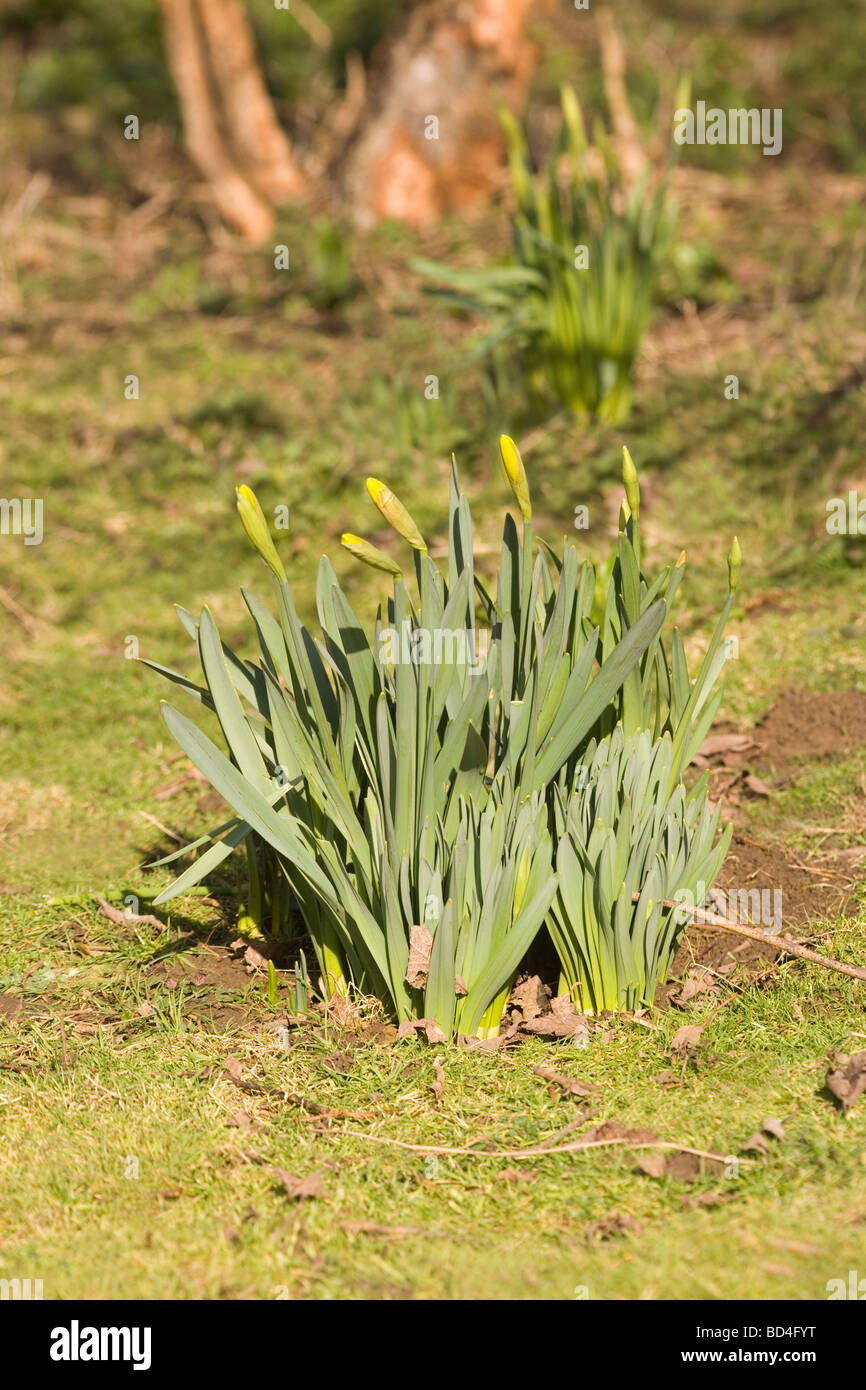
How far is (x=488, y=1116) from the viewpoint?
2.77m

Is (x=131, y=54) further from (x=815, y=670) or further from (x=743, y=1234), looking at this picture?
(x=743, y=1234)

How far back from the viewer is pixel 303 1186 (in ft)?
8.52

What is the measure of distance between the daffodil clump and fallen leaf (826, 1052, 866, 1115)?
41 cm

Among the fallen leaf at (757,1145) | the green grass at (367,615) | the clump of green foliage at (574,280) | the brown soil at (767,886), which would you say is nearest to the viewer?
the green grass at (367,615)

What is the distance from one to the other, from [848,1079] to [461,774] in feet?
3.07

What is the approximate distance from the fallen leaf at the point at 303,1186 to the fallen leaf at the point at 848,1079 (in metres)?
0.97

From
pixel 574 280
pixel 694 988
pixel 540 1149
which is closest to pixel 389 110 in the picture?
pixel 574 280

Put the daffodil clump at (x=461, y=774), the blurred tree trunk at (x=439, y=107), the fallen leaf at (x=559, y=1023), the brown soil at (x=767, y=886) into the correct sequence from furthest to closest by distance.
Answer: the blurred tree trunk at (x=439, y=107), the brown soil at (x=767, y=886), the fallen leaf at (x=559, y=1023), the daffodil clump at (x=461, y=774)

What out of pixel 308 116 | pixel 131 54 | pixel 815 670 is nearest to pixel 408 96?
pixel 308 116

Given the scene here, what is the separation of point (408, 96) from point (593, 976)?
603 cm

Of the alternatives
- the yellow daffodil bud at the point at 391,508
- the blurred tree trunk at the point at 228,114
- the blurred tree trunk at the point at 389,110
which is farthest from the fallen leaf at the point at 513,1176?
the blurred tree trunk at the point at 228,114

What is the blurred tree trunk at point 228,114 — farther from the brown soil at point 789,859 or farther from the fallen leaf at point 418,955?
the fallen leaf at point 418,955

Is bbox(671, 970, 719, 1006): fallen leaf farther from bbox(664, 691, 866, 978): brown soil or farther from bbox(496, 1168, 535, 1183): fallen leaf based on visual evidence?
bbox(496, 1168, 535, 1183): fallen leaf

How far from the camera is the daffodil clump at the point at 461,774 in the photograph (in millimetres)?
2738
